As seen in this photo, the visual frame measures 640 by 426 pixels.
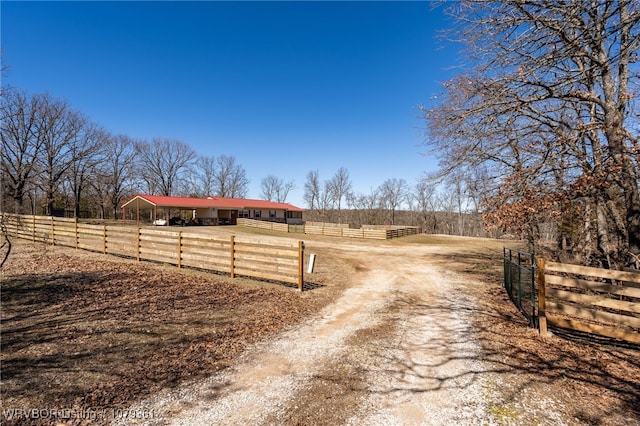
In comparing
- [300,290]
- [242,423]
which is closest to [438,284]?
[300,290]

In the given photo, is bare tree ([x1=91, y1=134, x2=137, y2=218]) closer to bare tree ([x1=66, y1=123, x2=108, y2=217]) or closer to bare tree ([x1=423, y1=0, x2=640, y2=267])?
bare tree ([x1=66, y1=123, x2=108, y2=217])

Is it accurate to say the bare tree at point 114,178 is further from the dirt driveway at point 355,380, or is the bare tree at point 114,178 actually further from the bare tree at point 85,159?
the dirt driveway at point 355,380

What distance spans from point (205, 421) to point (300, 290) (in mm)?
5278

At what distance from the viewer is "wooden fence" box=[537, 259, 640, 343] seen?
448 cm

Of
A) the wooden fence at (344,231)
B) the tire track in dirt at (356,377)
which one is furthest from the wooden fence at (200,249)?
the wooden fence at (344,231)

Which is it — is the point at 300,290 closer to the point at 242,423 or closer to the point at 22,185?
the point at 242,423

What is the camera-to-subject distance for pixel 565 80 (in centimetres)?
645

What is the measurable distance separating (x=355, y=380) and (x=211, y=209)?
3791cm

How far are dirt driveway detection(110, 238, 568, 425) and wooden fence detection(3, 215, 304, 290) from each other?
8.92 feet

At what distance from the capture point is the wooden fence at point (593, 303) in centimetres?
448

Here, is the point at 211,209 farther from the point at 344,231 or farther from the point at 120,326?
the point at 120,326

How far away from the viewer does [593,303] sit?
4.73 m

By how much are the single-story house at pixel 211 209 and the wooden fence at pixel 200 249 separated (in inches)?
753

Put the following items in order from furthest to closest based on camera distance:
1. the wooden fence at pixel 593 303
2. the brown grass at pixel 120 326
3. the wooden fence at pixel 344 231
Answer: the wooden fence at pixel 344 231, the wooden fence at pixel 593 303, the brown grass at pixel 120 326
